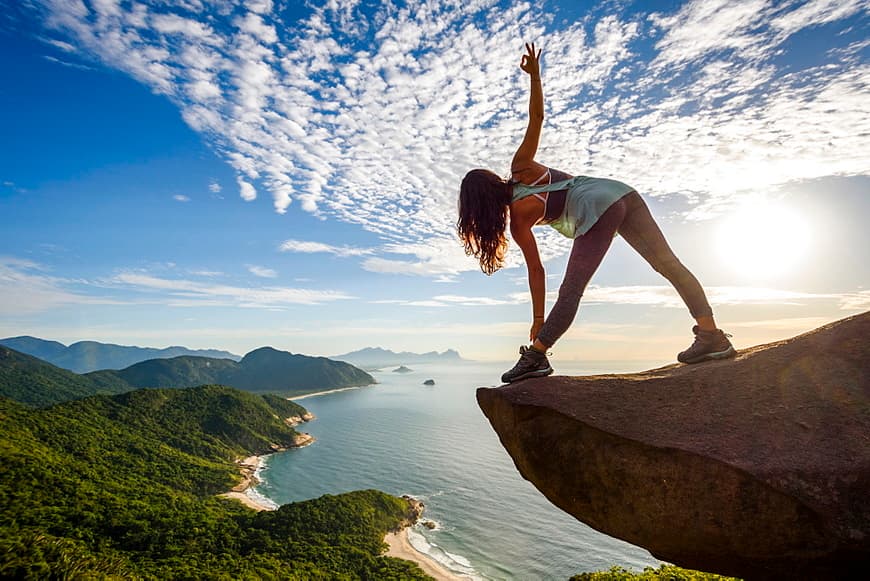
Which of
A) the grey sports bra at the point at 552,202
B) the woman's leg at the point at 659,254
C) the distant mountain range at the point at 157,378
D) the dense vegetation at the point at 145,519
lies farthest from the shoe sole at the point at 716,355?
the distant mountain range at the point at 157,378

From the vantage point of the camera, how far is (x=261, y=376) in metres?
189

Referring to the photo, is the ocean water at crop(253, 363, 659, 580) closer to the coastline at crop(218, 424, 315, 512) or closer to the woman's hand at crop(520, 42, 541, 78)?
the coastline at crop(218, 424, 315, 512)

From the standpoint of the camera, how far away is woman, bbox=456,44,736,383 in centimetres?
364

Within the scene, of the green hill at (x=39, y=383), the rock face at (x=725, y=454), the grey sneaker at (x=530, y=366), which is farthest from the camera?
the green hill at (x=39, y=383)

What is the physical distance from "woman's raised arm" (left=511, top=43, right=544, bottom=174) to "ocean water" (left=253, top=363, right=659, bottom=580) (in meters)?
20.0

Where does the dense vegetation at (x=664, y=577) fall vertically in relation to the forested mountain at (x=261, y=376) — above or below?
below

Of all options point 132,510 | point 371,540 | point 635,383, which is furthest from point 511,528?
point 635,383

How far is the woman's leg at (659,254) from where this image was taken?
3881 mm

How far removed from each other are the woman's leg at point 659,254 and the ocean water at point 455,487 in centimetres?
1922

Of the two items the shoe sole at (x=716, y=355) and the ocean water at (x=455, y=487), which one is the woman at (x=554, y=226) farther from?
the ocean water at (x=455, y=487)

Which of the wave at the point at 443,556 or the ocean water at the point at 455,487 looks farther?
the ocean water at the point at 455,487

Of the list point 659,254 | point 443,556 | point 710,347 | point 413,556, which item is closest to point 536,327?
point 659,254

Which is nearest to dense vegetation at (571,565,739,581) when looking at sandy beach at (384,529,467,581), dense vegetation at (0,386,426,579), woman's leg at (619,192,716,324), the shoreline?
woman's leg at (619,192,716,324)

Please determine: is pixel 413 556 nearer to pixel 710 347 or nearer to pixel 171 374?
pixel 710 347
